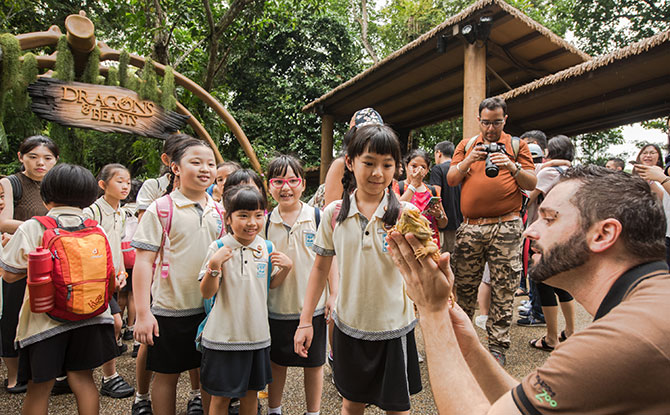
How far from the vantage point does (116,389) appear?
9.81 feet

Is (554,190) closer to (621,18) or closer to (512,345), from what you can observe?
(512,345)

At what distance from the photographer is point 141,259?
231 centimetres

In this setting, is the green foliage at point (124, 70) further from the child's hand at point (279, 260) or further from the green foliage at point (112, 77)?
the child's hand at point (279, 260)

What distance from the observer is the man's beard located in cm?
119

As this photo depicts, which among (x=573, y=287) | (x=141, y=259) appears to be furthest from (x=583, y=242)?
Result: (x=141, y=259)

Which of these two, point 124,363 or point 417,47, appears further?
point 417,47

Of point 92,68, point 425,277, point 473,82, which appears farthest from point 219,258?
point 473,82

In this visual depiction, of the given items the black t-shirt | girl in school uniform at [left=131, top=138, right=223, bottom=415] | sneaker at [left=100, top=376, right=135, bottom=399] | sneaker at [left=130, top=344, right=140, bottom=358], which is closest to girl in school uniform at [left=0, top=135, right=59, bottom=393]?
sneaker at [left=100, top=376, right=135, bottom=399]

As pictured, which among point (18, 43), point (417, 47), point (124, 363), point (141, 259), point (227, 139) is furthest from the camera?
point (227, 139)

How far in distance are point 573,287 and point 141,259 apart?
2.19 metres

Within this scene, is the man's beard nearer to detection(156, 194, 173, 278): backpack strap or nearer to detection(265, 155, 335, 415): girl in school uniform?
detection(265, 155, 335, 415): girl in school uniform

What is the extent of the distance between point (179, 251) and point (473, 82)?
5269 mm

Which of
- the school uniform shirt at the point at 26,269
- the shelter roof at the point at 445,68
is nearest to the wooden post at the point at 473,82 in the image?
the shelter roof at the point at 445,68

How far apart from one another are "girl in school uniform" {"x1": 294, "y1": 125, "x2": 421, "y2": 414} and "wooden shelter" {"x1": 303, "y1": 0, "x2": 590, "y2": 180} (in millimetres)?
4284
